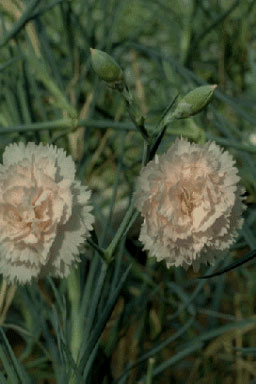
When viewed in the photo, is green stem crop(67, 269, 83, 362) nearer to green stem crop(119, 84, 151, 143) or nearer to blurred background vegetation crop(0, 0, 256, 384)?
blurred background vegetation crop(0, 0, 256, 384)

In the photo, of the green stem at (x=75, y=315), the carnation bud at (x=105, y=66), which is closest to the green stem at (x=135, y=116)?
the carnation bud at (x=105, y=66)

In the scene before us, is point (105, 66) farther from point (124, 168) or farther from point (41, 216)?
point (124, 168)

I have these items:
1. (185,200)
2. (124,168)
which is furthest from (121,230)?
(124,168)

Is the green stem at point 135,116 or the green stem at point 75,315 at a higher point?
the green stem at point 135,116

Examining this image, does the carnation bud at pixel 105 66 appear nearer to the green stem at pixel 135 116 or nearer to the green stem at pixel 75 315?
the green stem at pixel 135 116

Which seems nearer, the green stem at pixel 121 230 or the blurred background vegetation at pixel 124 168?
the green stem at pixel 121 230

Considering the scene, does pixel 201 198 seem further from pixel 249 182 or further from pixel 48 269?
pixel 249 182
